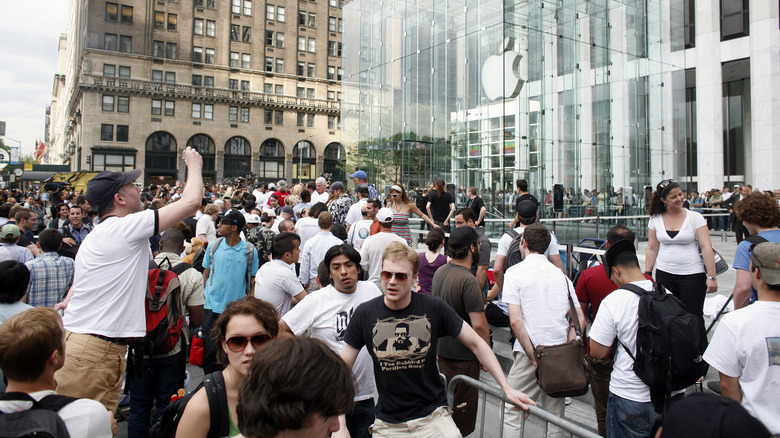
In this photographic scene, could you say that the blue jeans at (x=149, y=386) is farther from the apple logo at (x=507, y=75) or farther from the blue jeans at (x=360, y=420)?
the apple logo at (x=507, y=75)

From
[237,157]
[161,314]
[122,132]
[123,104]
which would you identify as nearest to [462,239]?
[161,314]

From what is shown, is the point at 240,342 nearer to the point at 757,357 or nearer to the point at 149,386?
the point at 149,386

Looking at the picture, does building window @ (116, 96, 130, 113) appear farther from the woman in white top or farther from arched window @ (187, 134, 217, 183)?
the woman in white top

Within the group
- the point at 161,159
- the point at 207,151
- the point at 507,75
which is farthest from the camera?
the point at 207,151

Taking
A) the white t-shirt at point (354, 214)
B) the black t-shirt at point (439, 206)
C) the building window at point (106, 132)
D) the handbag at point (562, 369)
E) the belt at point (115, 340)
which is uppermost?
the building window at point (106, 132)

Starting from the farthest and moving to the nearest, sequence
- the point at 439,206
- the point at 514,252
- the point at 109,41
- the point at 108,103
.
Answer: the point at 109,41, the point at 108,103, the point at 439,206, the point at 514,252

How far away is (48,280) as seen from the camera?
5789mm

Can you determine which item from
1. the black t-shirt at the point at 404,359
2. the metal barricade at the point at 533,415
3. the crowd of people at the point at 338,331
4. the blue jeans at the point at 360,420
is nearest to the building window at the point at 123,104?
the crowd of people at the point at 338,331

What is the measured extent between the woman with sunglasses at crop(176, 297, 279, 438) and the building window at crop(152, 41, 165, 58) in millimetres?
63856

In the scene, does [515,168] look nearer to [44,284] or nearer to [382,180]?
[382,180]

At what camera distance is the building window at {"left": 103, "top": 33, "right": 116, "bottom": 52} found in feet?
179

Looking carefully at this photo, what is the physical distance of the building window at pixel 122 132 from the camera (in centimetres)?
5397

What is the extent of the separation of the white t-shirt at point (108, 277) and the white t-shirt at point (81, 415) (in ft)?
3.53

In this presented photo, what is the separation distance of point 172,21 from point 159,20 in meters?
1.40
